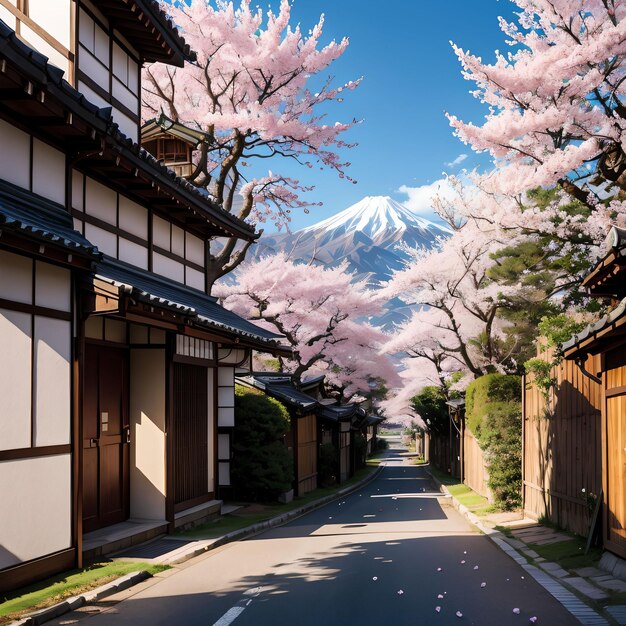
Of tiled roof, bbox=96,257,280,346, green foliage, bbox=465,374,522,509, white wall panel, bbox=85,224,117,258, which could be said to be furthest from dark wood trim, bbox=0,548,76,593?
green foliage, bbox=465,374,522,509

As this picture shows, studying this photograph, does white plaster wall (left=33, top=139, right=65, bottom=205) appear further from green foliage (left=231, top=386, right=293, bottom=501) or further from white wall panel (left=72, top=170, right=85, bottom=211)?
green foliage (left=231, top=386, right=293, bottom=501)

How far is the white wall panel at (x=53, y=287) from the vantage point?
8695mm

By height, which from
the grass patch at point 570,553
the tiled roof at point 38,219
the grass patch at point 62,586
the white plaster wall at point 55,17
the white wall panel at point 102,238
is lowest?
the grass patch at point 570,553

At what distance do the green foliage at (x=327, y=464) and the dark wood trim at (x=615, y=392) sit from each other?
23.2 m

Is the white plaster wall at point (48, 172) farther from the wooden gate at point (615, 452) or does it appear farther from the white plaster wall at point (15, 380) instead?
the wooden gate at point (615, 452)

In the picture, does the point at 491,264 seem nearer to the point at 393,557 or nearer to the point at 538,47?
the point at 538,47

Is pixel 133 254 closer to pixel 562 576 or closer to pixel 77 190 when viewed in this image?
pixel 77 190

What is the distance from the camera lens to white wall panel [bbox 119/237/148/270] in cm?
1300

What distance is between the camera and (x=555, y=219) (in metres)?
23.5

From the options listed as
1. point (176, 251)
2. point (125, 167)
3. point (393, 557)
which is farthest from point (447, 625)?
point (176, 251)

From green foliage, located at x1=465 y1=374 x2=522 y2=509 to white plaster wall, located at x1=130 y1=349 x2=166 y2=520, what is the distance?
9006 mm

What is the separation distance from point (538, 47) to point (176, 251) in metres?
10.9

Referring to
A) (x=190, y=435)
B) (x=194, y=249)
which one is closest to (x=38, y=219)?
(x=190, y=435)

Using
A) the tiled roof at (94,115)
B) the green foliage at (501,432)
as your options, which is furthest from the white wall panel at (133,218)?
the green foliage at (501,432)
